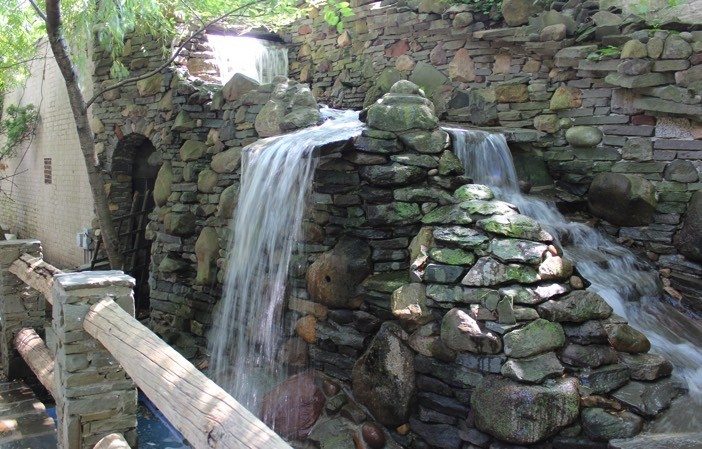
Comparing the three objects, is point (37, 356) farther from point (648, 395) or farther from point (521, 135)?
point (521, 135)

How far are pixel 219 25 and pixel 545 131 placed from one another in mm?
4569

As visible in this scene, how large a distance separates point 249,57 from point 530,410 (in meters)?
6.33

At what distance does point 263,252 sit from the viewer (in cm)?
486

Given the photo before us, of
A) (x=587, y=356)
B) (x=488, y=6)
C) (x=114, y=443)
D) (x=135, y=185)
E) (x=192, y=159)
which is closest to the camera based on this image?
(x=114, y=443)

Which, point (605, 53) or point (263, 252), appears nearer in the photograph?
point (263, 252)

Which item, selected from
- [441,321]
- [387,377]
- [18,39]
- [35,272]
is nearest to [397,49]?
[441,321]

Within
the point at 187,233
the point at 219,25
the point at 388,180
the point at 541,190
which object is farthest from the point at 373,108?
the point at 219,25

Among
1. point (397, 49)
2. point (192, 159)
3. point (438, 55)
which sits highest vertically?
point (397, 49)

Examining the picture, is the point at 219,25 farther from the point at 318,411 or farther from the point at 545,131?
the point at 318,411

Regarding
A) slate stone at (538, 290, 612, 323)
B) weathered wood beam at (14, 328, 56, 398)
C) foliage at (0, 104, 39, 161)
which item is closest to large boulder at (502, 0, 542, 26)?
slate stone at (538, 290, 612, 323)

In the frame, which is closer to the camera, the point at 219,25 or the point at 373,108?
the point at 373,108

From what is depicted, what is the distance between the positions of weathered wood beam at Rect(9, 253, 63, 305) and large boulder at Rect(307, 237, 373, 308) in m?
Answer: 1.77

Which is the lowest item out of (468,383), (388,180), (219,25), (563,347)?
(468,383)

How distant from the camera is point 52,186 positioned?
9.74 meters
